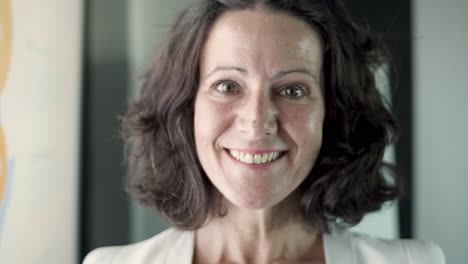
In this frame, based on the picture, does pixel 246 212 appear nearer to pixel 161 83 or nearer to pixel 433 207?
pixel 161 83

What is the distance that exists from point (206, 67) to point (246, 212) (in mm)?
389

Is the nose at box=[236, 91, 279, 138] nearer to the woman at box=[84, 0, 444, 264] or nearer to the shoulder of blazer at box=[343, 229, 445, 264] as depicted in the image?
the woman at box=[84, 0, 444, 264]

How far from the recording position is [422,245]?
1039mm

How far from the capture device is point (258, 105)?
2.78 feet

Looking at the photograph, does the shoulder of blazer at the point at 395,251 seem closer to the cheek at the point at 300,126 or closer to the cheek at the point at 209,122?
the cheek at the point at 300,126

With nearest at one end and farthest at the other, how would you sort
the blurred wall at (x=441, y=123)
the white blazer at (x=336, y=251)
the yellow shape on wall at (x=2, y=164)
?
the yellow shape on wall at (x=2, y=164) → the white blazer at (x=336, y=251) → the blurred wall at (x=441, y=123)

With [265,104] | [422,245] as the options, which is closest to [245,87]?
[265,104]

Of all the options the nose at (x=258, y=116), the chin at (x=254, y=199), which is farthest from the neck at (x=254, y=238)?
the nose at (x=258, y=116)

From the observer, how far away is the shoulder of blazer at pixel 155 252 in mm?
1016

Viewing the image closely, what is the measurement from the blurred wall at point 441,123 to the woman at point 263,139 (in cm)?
31

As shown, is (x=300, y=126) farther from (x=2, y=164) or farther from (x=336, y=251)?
(x=2, y=164)

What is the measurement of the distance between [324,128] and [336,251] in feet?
1.04

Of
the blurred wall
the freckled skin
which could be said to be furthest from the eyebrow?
the blurred wall

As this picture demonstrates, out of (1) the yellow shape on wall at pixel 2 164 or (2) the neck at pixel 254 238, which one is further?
(2) the neck at pixel 254 238
